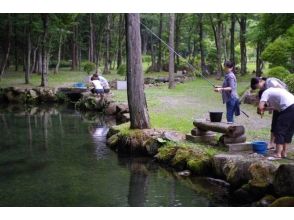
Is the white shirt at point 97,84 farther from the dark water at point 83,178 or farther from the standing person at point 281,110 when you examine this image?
the standing person at point 281,110

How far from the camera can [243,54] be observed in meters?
31.7

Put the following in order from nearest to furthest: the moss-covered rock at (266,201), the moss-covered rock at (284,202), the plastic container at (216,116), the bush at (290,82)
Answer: the moss-covered rock at (284,202) → the moss-covered rock at (266,201) → the plastic container at (216,116) → the bush at (290,82)

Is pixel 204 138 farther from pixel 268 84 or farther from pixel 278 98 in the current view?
pixel 278 98

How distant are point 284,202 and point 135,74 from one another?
6125 millimetres

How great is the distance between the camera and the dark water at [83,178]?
789cm

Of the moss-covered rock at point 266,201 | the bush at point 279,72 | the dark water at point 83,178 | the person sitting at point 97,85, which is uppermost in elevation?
the bush at point 279,72

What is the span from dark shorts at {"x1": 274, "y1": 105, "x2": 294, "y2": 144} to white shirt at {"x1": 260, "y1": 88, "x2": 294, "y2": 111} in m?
0.09

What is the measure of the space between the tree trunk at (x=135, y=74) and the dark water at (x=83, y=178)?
46.7 inches

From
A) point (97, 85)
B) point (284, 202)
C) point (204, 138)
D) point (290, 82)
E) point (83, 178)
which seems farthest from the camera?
point (97, 85)

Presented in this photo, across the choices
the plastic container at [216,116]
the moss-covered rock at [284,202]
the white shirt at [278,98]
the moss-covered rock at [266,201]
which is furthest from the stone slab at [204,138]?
the moss-covered rock at [284,202]

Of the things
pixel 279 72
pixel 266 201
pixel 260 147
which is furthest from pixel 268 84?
pixel 279 72

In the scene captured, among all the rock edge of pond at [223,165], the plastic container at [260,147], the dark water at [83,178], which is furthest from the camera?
the plastic container at [260,147]

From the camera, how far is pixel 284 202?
260 inches

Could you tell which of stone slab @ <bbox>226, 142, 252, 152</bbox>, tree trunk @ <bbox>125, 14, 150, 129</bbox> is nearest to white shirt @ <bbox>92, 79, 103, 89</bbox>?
tree trunk @ <bbox>125, 14, 150, 129</bbox>
